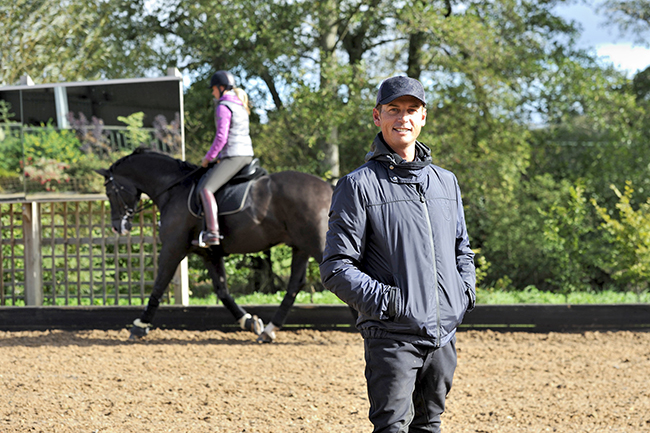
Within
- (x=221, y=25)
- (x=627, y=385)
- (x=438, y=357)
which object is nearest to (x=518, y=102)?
(x=221, y=25)

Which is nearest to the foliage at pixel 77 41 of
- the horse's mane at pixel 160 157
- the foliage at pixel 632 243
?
the horse's mane at pixel 160 157

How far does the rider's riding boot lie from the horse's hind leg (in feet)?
2.15

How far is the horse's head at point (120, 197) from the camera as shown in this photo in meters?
6.97

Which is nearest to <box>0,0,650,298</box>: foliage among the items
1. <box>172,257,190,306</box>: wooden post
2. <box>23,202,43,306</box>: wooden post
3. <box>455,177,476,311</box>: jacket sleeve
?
<box>172,257,190,306</box>: wooden post

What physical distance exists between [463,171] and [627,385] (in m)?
5.58

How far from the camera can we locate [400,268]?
7.52 ft

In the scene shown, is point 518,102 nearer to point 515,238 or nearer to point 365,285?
point 515,238

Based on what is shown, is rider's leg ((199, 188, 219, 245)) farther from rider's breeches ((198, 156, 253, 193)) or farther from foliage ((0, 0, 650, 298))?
foliage ((0, 0, 650, 298))

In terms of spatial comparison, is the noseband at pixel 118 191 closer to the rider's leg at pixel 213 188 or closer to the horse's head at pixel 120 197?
the horse's head at pixel 120 197

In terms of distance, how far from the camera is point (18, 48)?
967cm

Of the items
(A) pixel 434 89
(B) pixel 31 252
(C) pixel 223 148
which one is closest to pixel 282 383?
(C) pixel 223 148

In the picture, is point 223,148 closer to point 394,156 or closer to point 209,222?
point 209,222

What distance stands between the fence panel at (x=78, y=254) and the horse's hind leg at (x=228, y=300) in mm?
1490

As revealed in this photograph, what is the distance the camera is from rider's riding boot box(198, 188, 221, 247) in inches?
245
